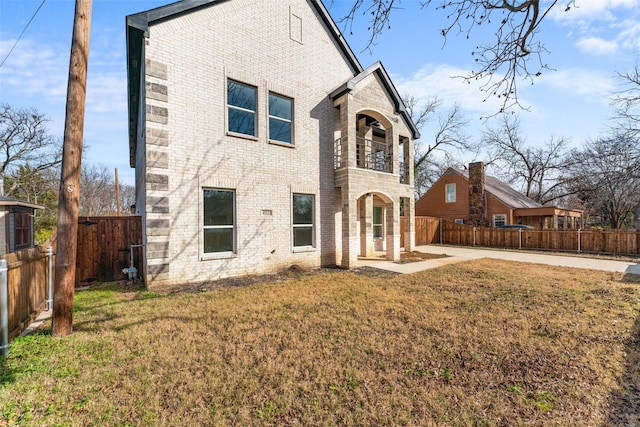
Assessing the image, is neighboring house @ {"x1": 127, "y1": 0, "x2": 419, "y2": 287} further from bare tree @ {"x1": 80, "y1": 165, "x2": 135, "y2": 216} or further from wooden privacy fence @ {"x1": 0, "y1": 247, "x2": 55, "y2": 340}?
bare tree @ {"x1": 80, "y1": 165, "x2": 135, "y2": 216}

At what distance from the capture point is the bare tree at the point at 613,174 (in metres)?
12.2

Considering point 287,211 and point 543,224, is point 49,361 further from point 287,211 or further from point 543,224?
point 543,224

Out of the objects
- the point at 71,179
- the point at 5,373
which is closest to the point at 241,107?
the point at 71,179

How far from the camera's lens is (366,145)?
45.3 ft

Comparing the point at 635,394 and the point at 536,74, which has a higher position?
the point at 536,74

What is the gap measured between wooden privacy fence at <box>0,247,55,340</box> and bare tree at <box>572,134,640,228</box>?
61.2 feet

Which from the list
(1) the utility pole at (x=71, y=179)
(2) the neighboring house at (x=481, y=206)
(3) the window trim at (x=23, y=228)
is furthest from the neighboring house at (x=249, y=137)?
(2) the neighboring house at (x=481, y=206)

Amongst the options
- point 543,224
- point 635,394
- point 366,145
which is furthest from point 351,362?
point 543,224

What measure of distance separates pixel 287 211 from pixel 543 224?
25061 mm

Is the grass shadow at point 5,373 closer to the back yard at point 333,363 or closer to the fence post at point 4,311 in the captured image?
the back yard at point 333,363

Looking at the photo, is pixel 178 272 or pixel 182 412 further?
pixel 178 272

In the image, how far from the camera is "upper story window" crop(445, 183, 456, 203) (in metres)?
26.0

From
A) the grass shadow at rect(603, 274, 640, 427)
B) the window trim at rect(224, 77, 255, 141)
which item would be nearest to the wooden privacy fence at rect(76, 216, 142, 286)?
the window trim at rect(224, 77, 255, 141)

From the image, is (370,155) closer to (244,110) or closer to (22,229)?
(244,110)
